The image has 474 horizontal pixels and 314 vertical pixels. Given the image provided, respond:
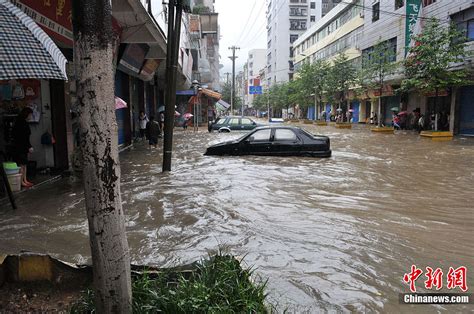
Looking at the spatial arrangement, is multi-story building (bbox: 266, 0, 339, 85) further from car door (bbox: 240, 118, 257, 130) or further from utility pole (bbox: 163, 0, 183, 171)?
utility pole (bbox: 163, 0, 183, 171)

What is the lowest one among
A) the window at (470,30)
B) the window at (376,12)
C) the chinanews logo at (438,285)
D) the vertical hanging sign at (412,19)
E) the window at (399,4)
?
the chinanews logo at (438,285)

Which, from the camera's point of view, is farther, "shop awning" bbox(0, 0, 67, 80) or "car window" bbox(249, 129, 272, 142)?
"car window" bbox(249, 129, 272, 142)

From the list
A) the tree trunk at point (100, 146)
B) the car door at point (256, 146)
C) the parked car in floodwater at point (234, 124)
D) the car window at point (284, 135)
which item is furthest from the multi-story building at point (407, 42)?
the tree trunk at point (100, 146)

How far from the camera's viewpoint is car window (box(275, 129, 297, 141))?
13.5m

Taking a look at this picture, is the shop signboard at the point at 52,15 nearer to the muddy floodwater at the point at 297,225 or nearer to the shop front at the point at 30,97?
the shop front at the point at 30,97

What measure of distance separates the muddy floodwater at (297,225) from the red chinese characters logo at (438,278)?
0.07 meters

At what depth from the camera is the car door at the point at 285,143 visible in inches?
523

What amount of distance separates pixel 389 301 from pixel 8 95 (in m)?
9.08

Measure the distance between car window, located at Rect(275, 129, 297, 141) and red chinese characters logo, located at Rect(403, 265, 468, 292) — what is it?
29.8 feet

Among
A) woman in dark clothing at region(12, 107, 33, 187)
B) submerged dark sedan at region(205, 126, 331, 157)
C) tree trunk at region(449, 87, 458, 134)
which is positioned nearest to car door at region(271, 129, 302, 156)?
submerged dark sedan at region(205, 126, 331, 157)

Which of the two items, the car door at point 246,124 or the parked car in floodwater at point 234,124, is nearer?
the car door at point 246,124

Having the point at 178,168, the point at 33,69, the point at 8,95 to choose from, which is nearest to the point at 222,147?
the point at 178,168

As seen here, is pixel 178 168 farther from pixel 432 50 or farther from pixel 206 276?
pixel 432 50

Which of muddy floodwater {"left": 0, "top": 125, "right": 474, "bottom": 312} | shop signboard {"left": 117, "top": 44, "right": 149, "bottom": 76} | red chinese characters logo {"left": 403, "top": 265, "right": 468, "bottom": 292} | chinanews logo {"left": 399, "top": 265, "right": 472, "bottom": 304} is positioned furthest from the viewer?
shop signboard {"left": 117, "top": 44, "right": 149, "bottom": 76}
